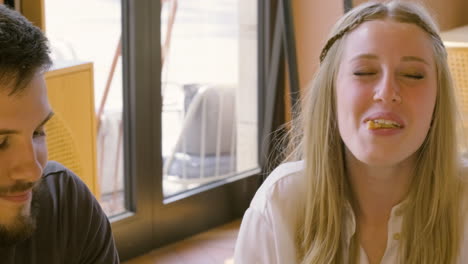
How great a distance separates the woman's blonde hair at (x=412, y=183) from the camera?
1441 millimetres

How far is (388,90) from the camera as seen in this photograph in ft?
4.46

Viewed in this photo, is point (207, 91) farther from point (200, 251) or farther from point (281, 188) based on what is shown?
point (281, 188)

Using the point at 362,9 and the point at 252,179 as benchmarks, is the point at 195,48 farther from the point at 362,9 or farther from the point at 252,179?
the point at 362,9

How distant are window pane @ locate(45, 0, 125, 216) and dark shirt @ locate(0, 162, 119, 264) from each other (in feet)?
3.40

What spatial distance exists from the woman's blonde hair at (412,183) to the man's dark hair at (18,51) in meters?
0.59

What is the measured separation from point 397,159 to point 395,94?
12cm

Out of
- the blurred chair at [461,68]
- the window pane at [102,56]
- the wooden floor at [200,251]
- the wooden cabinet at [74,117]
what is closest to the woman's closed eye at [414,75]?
the wooden cabinet at [74,117]

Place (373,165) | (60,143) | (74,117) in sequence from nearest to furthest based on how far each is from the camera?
(373,165)
(60,143)
(74,117)

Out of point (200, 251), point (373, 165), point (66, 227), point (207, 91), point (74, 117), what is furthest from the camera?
point (207, 91)

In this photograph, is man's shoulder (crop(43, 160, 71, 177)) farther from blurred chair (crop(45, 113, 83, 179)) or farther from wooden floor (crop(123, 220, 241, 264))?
wooden floor (crop(123, 220, 241, 264))

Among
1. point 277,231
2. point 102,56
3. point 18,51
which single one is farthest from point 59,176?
point 102,56

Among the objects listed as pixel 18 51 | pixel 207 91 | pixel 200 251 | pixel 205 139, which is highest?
pixel 18 51

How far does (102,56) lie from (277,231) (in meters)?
1.44

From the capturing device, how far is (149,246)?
2941 mm
